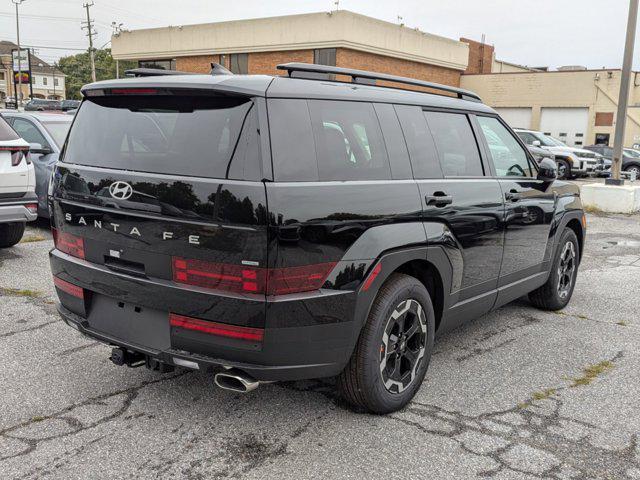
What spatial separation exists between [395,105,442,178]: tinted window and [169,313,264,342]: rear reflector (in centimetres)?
145

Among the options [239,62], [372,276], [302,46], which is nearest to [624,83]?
[372,276]

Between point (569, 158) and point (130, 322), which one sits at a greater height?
point (569, 158)

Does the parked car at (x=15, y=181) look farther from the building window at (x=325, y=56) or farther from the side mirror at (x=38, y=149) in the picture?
the building window at (x=325, y=56)

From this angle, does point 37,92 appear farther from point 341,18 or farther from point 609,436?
point 609,436

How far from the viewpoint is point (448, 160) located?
4039 mm

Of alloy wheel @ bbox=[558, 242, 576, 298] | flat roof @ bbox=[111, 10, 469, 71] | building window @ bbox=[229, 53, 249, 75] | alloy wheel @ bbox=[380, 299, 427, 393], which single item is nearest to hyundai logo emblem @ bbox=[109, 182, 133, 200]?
alloy wheel @ bbox=[380, 299, 427, 393]

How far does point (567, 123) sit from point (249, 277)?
133 ft

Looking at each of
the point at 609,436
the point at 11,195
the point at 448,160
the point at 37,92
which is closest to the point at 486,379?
the point at 609,436

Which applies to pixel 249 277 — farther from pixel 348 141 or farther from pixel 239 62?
pixel 239 62

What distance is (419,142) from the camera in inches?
150

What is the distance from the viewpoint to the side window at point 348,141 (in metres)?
3.14

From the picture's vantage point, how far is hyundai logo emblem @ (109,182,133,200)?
309cm

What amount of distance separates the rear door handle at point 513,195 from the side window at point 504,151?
15cm

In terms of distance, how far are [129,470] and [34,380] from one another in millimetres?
1365
